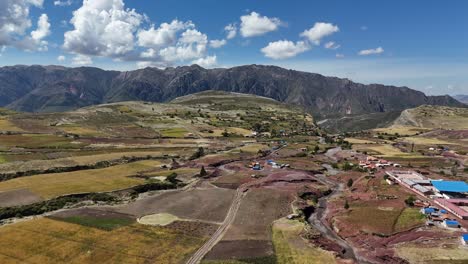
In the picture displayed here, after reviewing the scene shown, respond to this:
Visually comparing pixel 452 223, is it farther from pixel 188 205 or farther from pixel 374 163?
pixel 374 163

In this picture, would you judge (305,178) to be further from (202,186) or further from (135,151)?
(135,151)

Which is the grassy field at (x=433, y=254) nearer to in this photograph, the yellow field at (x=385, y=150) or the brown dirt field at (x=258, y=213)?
the brown dirt field at (x=258, y=213)

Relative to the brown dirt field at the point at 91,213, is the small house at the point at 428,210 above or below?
above

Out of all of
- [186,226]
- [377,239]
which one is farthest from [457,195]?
[186,226]

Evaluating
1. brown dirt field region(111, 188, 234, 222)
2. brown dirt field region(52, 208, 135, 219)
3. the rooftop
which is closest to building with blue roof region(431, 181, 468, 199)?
the rooftop

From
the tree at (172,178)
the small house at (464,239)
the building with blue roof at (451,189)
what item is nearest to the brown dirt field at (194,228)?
the tree at (172,178)

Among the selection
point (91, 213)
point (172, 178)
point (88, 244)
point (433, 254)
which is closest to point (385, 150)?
point (172, 178)
